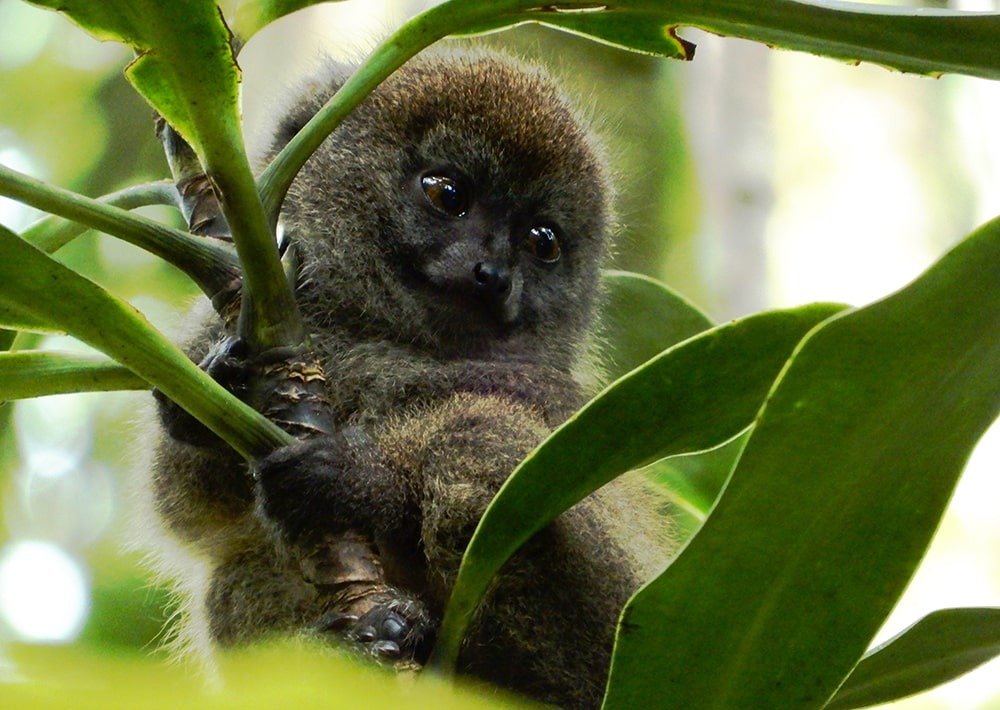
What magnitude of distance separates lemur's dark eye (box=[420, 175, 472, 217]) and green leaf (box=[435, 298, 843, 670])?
1668 mm

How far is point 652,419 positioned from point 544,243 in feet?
6.54

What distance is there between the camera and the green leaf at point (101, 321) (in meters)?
1.32

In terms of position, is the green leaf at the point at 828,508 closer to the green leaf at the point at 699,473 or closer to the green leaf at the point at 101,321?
the green leaf at the point at 101,321

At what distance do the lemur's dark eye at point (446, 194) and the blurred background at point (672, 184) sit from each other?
2.09 feet

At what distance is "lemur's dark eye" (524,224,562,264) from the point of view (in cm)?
321

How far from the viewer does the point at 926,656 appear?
1557 millimetres

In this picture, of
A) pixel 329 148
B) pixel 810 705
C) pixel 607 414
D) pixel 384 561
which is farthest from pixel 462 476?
pixel 329 148

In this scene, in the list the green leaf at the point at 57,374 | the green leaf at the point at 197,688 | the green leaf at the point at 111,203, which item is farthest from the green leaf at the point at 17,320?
the green leaf at the point at 197,688

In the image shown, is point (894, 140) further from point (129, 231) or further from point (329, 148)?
point (129, 231)

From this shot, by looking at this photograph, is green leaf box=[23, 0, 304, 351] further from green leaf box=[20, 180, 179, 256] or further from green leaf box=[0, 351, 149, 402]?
green leaf box=[20, 180, 179, 256]

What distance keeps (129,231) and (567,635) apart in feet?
3.31

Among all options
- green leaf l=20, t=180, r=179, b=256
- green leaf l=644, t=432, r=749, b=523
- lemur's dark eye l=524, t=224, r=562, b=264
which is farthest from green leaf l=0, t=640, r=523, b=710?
lemur's dark eye l=524, t=224, r=562, b=264

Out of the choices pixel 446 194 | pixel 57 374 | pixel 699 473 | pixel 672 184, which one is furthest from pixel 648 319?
pixel 672 184

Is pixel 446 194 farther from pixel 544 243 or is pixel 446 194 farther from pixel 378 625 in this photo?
pixel 378 625
